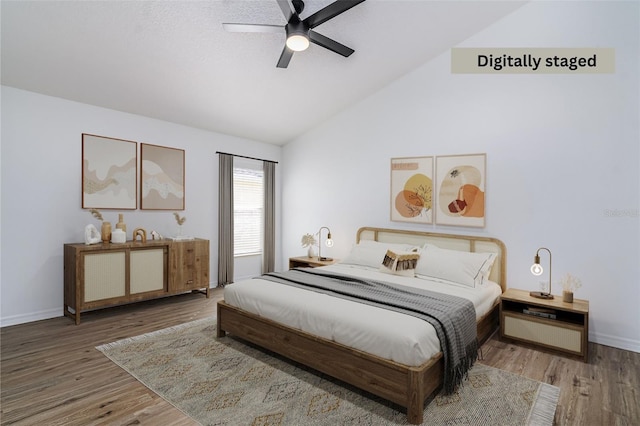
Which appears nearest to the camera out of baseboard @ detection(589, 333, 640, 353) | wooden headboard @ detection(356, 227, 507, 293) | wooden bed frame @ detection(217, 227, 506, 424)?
wooden bed frame @ detection(217, 227, 506, 424)

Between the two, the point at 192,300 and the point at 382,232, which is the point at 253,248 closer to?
the point at 192,300

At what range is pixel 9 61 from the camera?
3.24 metres

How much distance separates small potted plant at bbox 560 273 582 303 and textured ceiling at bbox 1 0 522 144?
2.94m

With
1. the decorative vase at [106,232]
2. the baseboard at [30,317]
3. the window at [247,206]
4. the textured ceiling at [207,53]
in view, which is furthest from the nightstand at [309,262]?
the baseboard at [30,317]

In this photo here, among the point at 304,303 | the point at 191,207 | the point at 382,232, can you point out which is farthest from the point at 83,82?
the point at 382,232

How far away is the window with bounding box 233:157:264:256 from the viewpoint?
19.0 ft

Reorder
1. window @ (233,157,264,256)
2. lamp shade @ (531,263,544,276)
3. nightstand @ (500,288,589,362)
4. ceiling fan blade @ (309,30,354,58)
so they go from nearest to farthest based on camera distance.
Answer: ceiling fan blade @ (309,30,354,58)
nightstand @ (500,288,589,362)
lamp shade @ (531,263,544,276)
window @ (233,157,264,256)

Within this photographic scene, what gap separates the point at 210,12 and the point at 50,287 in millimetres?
3514

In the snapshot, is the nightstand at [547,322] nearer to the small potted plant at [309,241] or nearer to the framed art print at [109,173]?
the small potted plant at [309,241]

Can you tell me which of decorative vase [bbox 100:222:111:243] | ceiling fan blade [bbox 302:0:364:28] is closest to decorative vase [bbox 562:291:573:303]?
ceiling fan blade [bbox 302:0:364:28]

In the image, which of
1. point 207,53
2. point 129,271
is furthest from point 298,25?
point 129,271

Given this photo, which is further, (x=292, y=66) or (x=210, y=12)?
(x=292, y=66)

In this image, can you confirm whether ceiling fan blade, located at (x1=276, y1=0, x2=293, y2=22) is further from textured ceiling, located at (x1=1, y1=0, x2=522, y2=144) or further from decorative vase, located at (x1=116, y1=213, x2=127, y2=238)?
decorative vase, located at (x1=116, y1=213, x2=127, y2=238)

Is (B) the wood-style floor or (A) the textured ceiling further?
(A) the textured ceiling
